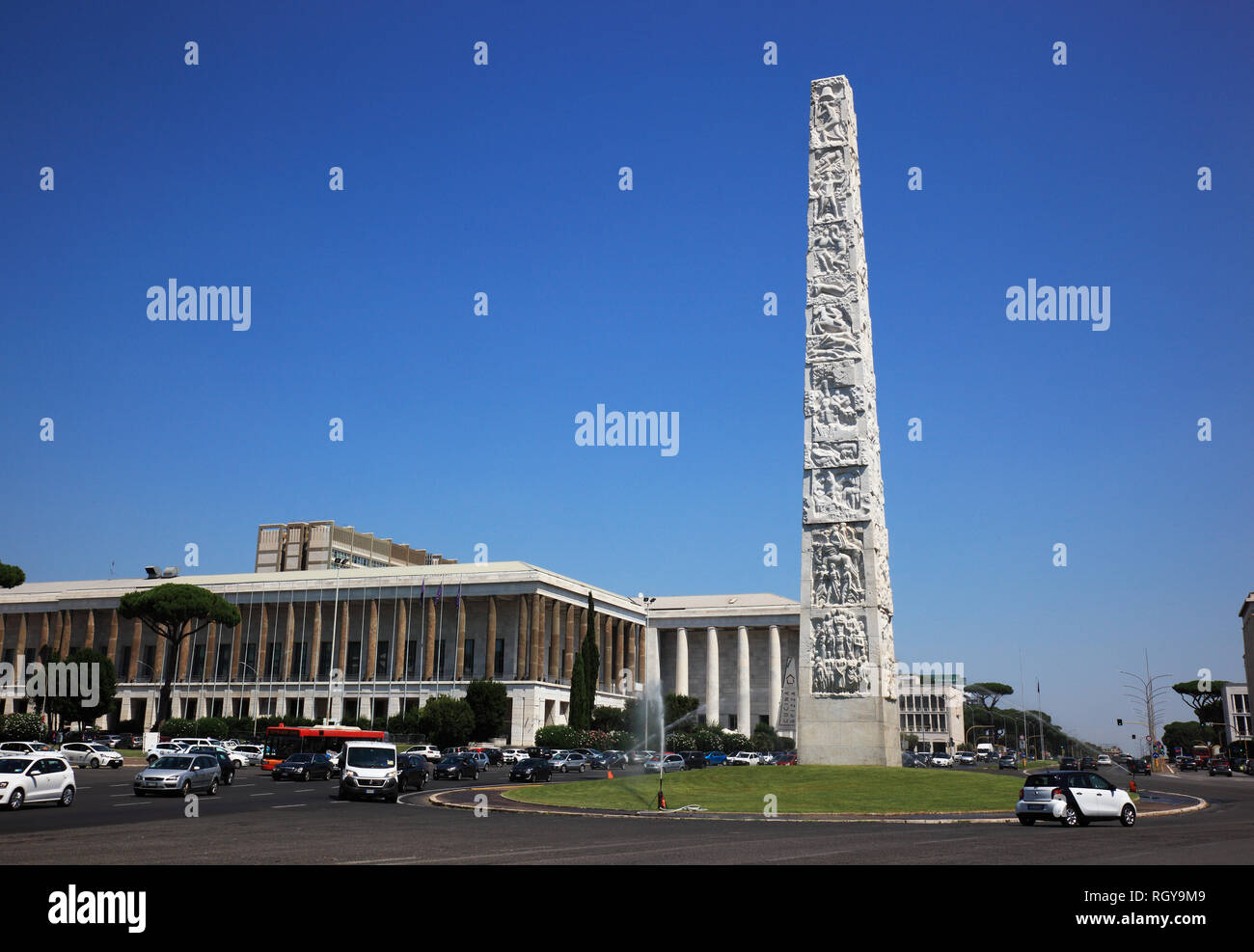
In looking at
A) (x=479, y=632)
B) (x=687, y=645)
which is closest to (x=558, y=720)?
(x=479, y=632)

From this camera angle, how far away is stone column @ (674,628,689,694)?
120 metres

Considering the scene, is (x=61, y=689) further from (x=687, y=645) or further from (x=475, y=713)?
(x=687, y=645)

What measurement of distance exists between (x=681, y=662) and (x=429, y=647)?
30.4 meters

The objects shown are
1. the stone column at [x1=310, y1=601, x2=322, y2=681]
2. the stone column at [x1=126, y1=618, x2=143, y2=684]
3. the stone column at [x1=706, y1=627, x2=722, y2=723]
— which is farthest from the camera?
the stone column at [x1=706, y1=627, x2=722, y2=723]

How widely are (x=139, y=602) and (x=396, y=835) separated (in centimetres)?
8671

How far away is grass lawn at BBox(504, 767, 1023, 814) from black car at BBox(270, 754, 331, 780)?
15048mm

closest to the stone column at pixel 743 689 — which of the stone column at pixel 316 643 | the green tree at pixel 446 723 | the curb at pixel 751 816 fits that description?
the green tree at pixel 446 723

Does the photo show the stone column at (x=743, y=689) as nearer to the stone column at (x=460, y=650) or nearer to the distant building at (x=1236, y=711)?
the stone column at (x=460, y=650)

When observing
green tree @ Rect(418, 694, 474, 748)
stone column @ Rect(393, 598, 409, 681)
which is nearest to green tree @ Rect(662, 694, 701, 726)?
green tree @ Rect(418, 694, 474, 748)

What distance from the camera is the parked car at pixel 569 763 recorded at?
2742 inches

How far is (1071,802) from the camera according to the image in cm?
2522

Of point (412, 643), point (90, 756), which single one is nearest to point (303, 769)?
point (90, 756)

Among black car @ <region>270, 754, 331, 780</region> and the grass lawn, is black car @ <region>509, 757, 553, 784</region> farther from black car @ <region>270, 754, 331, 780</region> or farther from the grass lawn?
black car @ <region>270, 754, 331, 780</region>

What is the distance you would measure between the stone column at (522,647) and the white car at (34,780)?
71.7m
